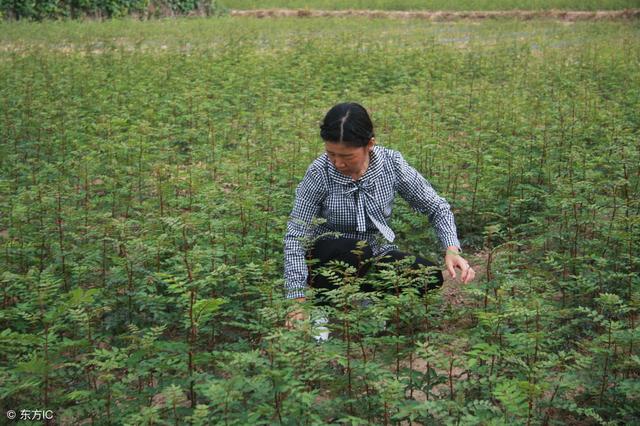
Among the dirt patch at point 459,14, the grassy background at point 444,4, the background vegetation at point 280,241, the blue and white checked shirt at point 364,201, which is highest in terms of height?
the grassy background at point 444,4

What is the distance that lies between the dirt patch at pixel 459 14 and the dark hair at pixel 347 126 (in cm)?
2221

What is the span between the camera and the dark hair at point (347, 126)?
389 cm

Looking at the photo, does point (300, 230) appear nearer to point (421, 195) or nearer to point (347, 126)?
point (347, 126)

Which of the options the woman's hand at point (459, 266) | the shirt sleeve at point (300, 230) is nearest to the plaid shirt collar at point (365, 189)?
the shirt sleeve at point (300, 230)

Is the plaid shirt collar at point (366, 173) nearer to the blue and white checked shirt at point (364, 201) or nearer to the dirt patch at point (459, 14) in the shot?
the blue and white checked shirt at point (364, 201)

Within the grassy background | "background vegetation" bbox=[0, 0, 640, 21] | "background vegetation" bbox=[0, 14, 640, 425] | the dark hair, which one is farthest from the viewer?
the grassy background

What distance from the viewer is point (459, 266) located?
3867mm

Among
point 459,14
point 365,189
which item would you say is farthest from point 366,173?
point 459,14

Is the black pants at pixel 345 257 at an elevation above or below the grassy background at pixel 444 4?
below

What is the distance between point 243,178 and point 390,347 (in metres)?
2.83

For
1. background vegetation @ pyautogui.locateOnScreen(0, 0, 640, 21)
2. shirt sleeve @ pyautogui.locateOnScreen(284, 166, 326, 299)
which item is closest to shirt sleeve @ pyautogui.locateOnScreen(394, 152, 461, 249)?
shirt sleeve @ pyautogui.locateOnScreen(284, 166, 326, 299)

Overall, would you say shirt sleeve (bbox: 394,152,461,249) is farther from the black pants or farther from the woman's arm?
the black pants

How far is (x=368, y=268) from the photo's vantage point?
173 inches

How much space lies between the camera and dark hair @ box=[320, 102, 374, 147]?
3.89 m
